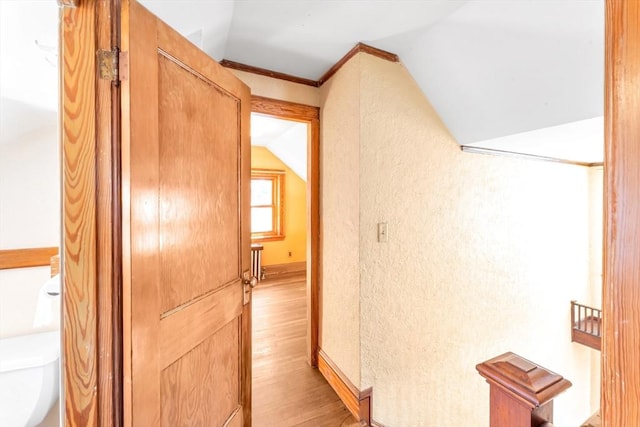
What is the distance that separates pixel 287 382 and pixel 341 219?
1.26m

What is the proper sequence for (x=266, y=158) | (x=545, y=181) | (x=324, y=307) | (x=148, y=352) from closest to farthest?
(x=148, y=352), (x=324, y=307), (x=545, y=181), (x=266, y=158)

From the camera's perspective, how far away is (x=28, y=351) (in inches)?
41.2

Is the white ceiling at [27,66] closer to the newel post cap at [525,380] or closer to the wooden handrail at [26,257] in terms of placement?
the wooden handrail at [26,257]

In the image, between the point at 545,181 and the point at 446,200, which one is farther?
the point at 545,181

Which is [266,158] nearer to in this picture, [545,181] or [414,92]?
[414,92]

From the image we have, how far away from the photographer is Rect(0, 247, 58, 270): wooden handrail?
1140mm

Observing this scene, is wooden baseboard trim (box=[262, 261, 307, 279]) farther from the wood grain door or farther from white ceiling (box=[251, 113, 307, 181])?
the wood grain door

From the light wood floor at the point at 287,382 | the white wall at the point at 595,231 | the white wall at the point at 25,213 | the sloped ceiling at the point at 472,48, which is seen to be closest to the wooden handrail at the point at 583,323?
the white wall at the point at 595,231

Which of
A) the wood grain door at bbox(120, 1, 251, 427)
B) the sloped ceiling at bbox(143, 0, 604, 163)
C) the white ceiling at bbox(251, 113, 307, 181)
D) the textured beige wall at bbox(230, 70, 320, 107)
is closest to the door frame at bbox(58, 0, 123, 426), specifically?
the wood grain door at bbox(120, 1, 251, 427)

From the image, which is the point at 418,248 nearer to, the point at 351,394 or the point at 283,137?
the point at 351,394

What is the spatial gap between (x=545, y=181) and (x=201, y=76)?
10.00ft

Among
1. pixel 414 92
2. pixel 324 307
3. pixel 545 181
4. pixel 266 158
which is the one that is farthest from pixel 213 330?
pixel 266 158

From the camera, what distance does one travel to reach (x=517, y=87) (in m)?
1.40

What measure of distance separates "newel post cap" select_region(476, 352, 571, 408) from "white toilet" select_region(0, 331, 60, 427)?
5.11 feet
